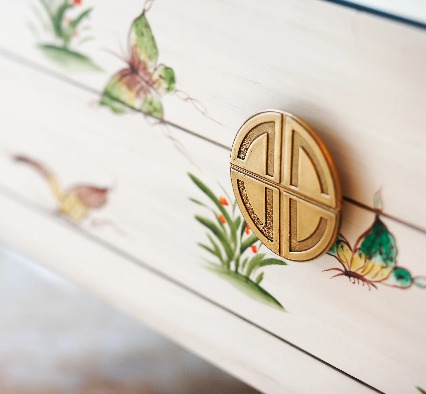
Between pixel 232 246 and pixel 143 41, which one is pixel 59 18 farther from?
pixel 232 246

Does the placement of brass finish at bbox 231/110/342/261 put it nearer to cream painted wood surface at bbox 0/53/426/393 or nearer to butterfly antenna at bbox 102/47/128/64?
cream painted wood surface at bbox 0/53/426/393

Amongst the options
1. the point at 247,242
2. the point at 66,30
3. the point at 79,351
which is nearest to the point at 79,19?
the point at 66,30

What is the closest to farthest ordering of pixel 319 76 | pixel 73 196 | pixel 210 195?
pixel 319 76, pixel 210 195, pixel 73 196

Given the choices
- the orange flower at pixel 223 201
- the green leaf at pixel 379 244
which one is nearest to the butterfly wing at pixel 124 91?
the orange flower at pixel 223 201

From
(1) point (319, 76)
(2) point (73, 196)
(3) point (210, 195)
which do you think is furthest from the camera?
(2) point (73, 196)

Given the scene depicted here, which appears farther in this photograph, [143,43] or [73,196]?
[73,196]

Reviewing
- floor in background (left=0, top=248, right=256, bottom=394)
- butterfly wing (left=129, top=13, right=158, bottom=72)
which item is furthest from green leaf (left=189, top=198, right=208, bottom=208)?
floor in background (left=0, top=248, right=256, bottom=394)
